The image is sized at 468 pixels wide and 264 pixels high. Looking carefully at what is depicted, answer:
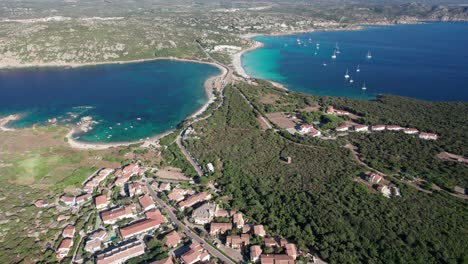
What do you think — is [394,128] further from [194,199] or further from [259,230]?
[194,199]

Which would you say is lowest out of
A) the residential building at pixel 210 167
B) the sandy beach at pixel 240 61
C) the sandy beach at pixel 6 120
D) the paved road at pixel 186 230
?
the paved road at pixel 186 230

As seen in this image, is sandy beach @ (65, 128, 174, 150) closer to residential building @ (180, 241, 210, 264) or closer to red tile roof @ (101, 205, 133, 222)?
red tile roof @ (101, 205, 133, 222)

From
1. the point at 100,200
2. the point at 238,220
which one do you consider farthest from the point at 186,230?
the point at 100,200

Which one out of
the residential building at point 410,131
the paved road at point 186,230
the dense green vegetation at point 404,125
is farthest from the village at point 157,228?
the residential building at point 410,131

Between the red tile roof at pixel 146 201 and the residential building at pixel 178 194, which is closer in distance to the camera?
the red tile roof at pixel 146 201

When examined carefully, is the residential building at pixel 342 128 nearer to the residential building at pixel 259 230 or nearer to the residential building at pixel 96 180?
the residential building at pixel 259 230

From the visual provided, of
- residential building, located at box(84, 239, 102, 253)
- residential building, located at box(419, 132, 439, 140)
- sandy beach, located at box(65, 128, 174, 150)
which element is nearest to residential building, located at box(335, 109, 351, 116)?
residential building, located at box(419, 132, 439, 140)
